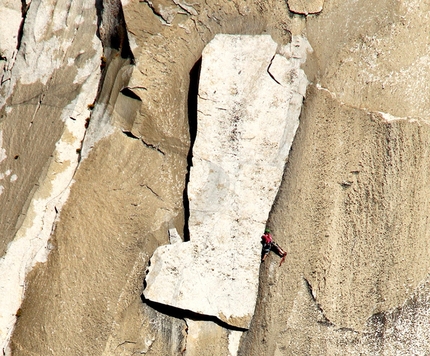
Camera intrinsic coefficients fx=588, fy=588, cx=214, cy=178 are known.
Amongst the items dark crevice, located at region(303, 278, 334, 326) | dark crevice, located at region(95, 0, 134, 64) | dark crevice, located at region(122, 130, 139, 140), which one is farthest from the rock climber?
dark crevice, located at region(95, 0, 134, 64)

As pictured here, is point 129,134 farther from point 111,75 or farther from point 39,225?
point 39,225

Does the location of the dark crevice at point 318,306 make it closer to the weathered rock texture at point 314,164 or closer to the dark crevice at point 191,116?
the weathered rock texture at point 314,164

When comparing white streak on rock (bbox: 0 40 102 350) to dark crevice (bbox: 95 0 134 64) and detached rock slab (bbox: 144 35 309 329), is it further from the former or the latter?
detached rock slab (bbox: 144 35 309 329)

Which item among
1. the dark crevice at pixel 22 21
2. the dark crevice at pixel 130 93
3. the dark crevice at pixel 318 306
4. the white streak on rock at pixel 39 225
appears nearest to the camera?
the white streak on rock at pixel 39 225

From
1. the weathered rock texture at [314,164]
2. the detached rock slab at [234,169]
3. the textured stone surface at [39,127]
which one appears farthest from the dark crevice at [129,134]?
the detached rock slab at [234,169]

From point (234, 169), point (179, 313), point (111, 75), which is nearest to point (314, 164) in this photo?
point (234, 169)

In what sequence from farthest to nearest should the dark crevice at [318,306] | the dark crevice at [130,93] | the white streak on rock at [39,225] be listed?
the dark crevice at [318,306] < the dark crevice at [130,93] < the white streak on rock at [39,225]
